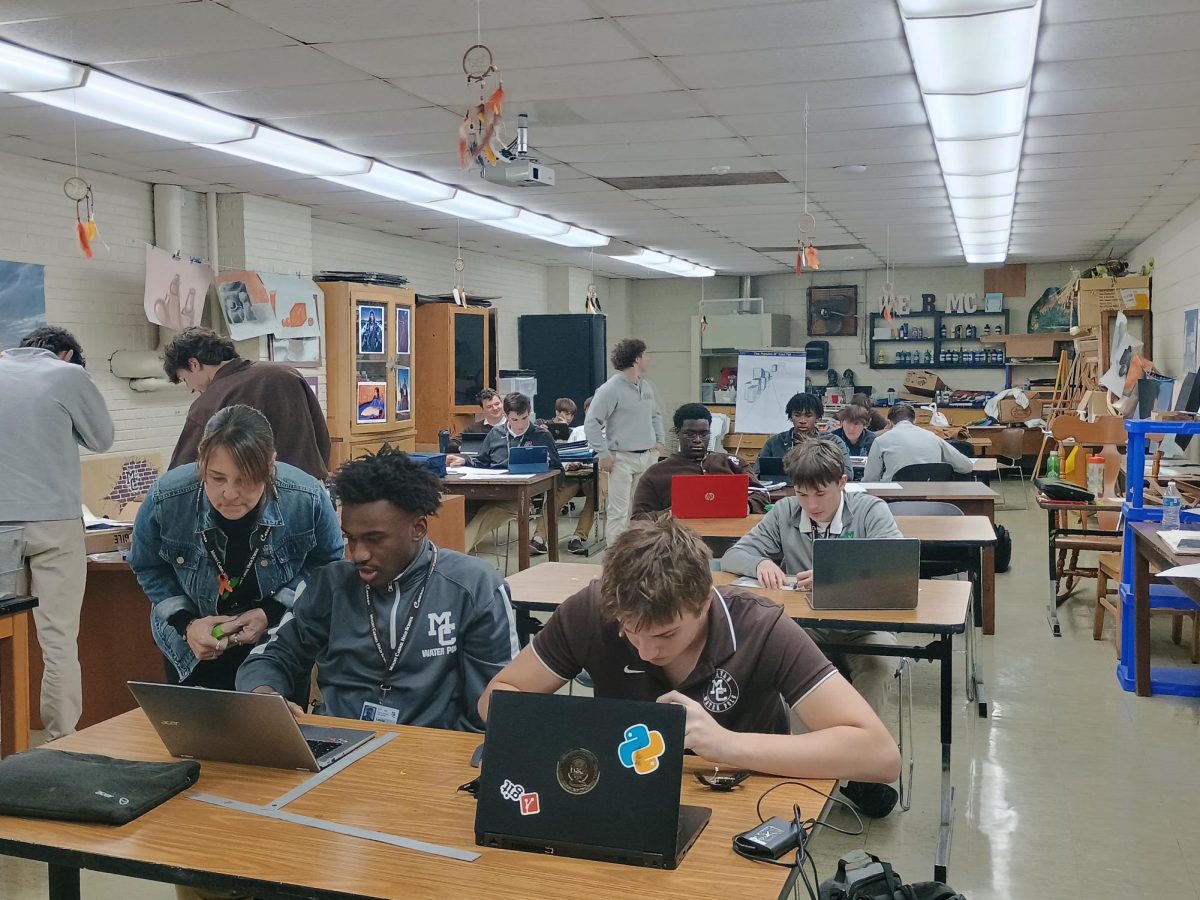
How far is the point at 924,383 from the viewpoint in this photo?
50.8ft

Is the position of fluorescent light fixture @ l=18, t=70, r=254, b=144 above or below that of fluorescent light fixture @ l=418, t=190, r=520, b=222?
below

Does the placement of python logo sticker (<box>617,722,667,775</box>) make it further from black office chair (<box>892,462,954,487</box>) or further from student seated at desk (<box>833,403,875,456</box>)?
student seated at desk (<box>833,403,875,456</box>)

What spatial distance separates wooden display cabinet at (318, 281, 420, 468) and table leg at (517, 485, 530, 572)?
1.88 metres

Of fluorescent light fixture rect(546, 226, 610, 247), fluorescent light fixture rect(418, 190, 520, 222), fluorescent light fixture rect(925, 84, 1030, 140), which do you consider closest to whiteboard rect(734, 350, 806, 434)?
fluorescent light fixture rect(546, 226, 610, 247)

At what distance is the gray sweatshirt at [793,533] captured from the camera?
393cm

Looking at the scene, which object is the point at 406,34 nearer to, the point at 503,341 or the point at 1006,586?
the point at 1006,586

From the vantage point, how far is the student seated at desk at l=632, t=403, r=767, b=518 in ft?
18.1

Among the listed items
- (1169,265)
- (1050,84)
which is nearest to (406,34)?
(1050,84)

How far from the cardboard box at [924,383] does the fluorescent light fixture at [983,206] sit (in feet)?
18.8

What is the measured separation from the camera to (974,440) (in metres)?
13.3

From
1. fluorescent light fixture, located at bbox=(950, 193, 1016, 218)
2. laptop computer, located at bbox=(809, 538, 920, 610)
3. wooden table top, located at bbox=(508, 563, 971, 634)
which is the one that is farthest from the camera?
fluorescent light fixture, located at bbox=(950, 193, 1016, 218)

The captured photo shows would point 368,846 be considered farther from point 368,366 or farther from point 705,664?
point 368,366

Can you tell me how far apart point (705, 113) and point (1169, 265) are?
6.50m

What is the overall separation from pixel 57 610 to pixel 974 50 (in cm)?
426
